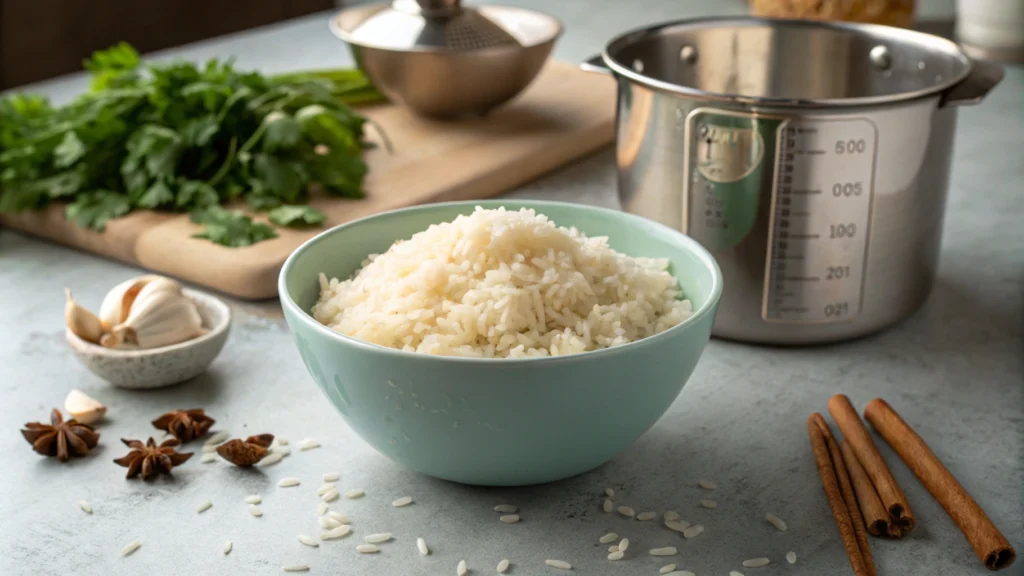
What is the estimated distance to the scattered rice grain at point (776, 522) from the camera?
99cm

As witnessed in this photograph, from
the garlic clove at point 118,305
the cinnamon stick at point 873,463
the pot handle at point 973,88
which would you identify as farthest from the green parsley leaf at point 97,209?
the pot handle at point 973,88

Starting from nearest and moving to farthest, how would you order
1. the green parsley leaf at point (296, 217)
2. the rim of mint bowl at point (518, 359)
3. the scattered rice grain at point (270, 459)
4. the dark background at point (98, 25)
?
the rim of mint bowl at point (518, 359) < the scattered rice grain at point (270, 459) < the green parsley leaf at point (296, 217) < the dark background at point (98, 25)

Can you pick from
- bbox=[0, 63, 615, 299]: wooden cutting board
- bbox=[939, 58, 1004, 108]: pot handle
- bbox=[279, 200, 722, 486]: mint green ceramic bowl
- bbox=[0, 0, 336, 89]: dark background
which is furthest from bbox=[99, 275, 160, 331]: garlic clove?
bbox=[0, 0, 336, 89]: dark background

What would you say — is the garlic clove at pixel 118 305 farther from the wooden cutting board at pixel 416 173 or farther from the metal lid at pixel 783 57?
the metal lid at pixel 783 57

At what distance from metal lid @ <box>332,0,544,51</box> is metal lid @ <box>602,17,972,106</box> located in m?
0.49

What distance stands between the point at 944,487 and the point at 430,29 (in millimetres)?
1335

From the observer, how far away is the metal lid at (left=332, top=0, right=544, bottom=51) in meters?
1.98

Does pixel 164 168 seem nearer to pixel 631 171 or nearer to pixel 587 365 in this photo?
pixel 631 171

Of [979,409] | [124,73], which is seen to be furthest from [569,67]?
[979,409]

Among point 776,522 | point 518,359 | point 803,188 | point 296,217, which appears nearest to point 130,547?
point 518,359

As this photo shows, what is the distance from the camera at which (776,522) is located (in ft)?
3.28

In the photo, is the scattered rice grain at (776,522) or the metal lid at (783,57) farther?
the metal lid at (783,57)

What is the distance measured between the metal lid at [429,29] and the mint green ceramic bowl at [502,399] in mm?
1031

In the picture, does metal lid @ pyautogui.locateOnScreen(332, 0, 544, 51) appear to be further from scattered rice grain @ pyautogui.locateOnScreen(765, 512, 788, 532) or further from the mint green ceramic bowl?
scattered rice grain @ pyautogui.locateOnScreen(765, 512, 788, 532)
